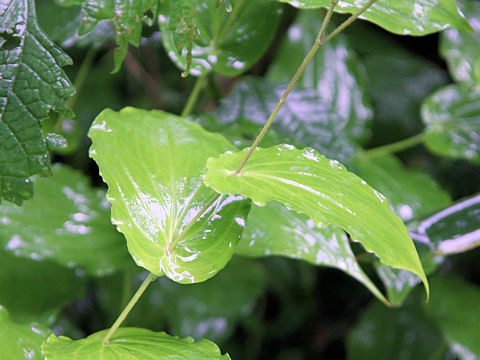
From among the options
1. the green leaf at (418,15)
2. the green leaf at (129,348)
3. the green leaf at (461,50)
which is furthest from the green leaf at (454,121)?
the green leaf at (129,348)

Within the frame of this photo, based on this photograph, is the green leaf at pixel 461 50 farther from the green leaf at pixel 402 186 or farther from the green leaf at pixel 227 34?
the green leaf at pixel 227 34

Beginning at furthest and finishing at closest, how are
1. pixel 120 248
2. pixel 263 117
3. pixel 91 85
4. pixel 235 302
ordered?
pixel 91 85 < pixel 235 302 < pixel 263 117 < pixel 120 248

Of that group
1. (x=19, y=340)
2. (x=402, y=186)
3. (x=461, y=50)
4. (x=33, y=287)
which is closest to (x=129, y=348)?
(x=19, y=340)

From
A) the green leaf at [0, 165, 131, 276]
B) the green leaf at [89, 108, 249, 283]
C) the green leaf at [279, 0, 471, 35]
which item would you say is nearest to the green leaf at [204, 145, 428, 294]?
the green leaf at [89, 108, 249, 283]

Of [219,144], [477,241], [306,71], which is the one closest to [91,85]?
[306,71]

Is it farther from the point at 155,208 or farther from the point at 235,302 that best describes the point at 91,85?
the point at 155,208
